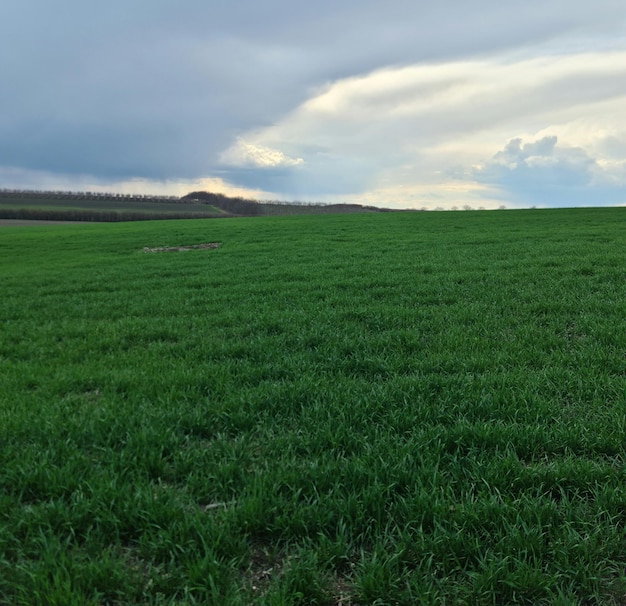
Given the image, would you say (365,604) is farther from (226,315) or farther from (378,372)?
(226,315)

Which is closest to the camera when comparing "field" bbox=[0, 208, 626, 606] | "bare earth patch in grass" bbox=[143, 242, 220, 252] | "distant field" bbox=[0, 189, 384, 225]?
"field" bbox=[0, 208, 626, 606]

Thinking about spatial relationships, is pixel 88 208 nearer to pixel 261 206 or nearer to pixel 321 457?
pixel 261 206

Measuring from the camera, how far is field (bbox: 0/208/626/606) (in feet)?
7.84

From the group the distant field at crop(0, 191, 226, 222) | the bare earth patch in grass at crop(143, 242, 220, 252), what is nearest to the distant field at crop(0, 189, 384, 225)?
the distant field at crop(0, 191, 226, 222)

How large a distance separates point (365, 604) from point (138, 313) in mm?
7434

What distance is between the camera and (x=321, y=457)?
3383mm

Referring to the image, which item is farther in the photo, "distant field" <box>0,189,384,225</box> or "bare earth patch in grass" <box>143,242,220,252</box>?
"distant field" <box>0,189,384,225</box>

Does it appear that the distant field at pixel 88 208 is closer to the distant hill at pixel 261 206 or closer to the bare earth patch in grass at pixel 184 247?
the distant hill at pixel 261 206

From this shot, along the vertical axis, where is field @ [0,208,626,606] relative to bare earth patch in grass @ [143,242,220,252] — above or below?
below

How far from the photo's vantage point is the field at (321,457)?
2389 millimetres

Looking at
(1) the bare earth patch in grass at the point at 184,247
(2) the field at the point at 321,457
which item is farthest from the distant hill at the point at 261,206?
(2) the field at the point at 321,457

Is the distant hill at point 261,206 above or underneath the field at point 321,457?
above

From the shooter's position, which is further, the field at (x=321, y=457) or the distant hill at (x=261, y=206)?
the distant hill at (x=261, y=206)

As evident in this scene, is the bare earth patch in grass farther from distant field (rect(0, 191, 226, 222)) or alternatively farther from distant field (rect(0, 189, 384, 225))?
distant field (rect(0, 191, 226, 222))
